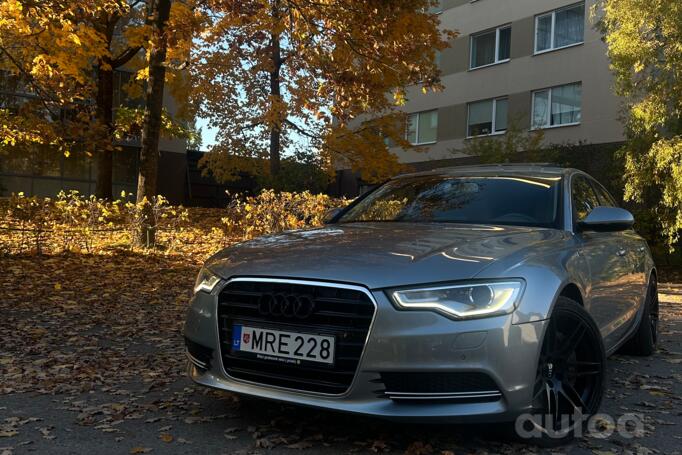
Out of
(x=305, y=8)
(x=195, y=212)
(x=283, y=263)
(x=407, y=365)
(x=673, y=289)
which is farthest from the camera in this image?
(x=195, y=212)

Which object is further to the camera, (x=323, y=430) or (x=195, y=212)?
(x=195, y=212)

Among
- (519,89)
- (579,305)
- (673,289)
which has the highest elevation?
(519,89)

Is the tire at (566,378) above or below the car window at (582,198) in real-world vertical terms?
below

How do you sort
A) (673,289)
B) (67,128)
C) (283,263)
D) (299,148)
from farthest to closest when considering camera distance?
(299,148) → (673,289) → (67,128) → (283,263)

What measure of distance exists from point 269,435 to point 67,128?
7.90m

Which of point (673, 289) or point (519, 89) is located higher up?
point (519, 89)

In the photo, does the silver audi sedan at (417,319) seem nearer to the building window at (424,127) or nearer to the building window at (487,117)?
the building window at (487,117)

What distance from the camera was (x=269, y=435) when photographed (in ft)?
10.8

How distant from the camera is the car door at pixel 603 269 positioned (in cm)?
389

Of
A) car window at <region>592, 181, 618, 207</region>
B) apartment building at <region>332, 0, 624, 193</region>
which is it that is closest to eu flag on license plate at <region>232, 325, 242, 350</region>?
car window at <region>592, 181, 618, 207</region>

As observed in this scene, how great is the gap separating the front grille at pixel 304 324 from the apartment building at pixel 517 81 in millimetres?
18848

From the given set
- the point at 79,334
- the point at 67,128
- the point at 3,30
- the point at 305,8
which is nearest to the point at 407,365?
the point at 79,334

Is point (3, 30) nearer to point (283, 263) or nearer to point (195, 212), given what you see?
point (195, 212)

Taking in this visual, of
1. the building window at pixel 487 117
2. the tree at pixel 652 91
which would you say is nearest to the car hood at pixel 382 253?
the tree at pixel 652 91
